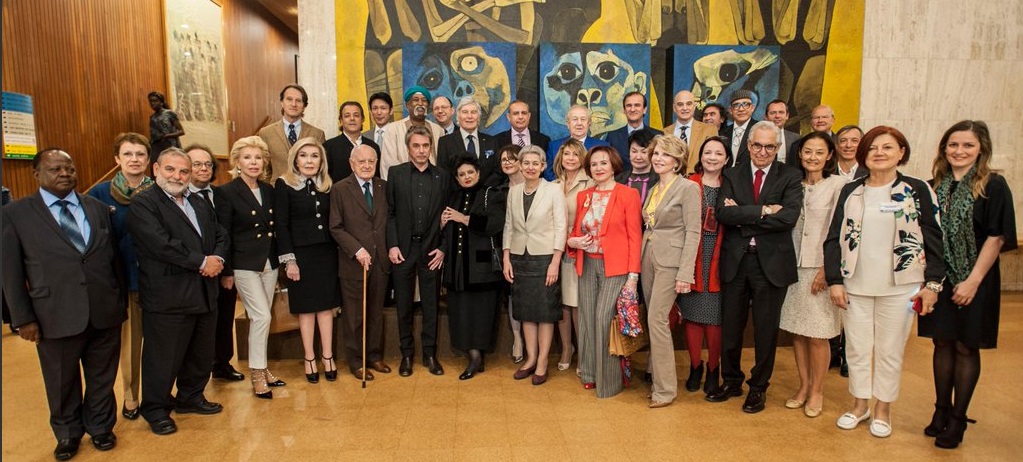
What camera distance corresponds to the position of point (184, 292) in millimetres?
3650

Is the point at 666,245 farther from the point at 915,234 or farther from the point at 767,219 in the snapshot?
the point at 915,234

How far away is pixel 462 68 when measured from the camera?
23.2ft

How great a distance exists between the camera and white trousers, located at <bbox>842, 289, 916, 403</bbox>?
135 inches

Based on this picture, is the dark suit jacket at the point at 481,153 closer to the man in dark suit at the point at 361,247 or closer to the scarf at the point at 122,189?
the man in dark suit at the point at 361,247

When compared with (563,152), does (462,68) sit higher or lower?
higher

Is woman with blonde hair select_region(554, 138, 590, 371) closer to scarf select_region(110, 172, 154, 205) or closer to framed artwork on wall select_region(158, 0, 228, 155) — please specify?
scarf select_region(110, 172, 154, 205)

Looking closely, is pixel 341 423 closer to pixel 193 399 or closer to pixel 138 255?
pixel 193 399

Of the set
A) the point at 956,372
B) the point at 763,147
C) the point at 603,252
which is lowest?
the point at 956,372

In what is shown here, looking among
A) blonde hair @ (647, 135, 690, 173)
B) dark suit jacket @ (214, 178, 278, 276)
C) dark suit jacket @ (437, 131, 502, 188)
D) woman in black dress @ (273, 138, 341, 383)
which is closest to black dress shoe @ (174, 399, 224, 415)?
woman in black dress @ (273, 138, 341, 383)

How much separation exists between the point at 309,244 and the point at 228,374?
1231 millimetres

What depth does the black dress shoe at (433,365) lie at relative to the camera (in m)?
4.68

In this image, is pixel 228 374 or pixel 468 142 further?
pixel 468 142

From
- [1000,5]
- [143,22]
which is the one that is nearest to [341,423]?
[143,22]

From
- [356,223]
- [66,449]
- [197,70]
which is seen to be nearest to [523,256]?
[356,223]
